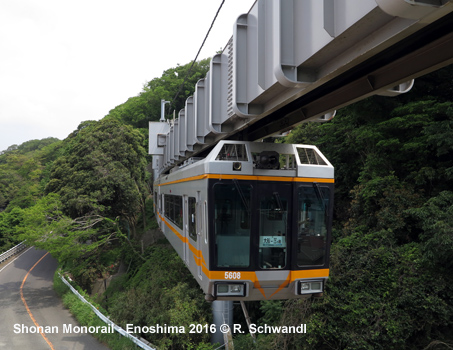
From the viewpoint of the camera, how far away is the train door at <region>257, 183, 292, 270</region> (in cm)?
580

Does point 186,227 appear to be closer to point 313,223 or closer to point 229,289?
point 229,289

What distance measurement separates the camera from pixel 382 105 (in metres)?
11.6

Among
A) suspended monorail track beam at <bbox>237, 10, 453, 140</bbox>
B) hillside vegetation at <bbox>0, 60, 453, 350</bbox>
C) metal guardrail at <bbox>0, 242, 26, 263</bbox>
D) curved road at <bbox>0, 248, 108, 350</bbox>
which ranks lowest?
curved road at <bbox>0, 248, 108, 350</bbox>

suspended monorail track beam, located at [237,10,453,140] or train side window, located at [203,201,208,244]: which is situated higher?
suspended monorail track beam, located at [237,10,453,140]

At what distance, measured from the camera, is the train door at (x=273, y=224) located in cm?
580

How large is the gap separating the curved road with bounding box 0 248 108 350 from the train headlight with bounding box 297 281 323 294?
9.67 meters

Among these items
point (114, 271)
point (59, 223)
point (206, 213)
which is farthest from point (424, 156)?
point (114, 271)

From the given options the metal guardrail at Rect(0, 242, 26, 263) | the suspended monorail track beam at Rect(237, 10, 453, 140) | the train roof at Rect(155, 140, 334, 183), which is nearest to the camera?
the suspended monorail track beam at Rect(237, 10, 453, 140)

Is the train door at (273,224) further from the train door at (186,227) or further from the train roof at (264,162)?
the train door at (186,227)

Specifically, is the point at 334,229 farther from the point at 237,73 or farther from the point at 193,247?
the point at 237,73

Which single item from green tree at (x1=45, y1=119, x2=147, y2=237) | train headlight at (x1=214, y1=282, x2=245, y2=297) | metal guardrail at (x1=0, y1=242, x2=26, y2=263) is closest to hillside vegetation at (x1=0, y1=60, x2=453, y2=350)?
green tree at (x1=45, y1=119, x2=147, y2=237)

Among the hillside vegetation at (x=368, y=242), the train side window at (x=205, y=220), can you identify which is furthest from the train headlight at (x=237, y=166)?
the hillside vegetation at (x=368, y=242)

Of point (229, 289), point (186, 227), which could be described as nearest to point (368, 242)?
point (186, 227)

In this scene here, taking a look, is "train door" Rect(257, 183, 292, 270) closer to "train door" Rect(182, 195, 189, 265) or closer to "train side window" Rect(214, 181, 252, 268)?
"train side window" Rect(214, 181, 252, 268)
